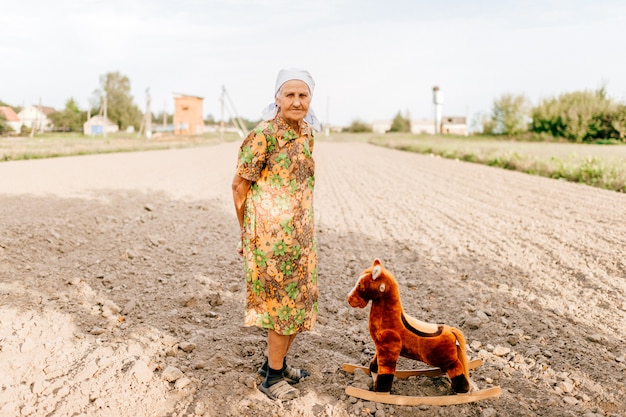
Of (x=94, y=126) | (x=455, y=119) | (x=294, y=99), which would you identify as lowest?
(x=294, y=99)

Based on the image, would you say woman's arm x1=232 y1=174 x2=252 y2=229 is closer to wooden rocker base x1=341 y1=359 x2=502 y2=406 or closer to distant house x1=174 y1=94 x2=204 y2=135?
wooden rocker base x1=341 y1=359 x2=502 y2=406

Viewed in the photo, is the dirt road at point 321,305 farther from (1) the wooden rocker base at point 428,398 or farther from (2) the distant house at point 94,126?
(2) the distant house at point 94,126

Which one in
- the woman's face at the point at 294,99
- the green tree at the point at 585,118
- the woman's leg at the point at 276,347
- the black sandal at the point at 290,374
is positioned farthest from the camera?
the green tree at the point at 585,118

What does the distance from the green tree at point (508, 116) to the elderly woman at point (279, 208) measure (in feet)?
213

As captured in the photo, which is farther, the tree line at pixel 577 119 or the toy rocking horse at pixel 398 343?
the tree line at pixel 577 119

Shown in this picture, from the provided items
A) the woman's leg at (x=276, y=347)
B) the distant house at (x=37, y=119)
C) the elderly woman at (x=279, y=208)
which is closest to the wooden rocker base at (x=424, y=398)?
the woman's leg at (x=276, y=347)

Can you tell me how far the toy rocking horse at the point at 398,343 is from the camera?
2.95 metres

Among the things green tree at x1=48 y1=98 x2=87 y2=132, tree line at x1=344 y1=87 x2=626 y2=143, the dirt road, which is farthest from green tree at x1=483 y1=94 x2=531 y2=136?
the dirt road

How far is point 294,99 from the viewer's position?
9.31ft

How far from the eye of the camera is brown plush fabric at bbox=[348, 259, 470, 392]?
9.68 ft

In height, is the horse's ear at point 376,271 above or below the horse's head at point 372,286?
above

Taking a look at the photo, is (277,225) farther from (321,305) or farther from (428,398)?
(321,305)

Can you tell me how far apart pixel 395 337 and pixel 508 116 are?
69.0 metres

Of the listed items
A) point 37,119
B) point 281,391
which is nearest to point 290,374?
point 281,391
